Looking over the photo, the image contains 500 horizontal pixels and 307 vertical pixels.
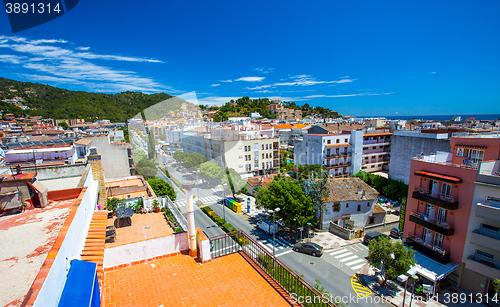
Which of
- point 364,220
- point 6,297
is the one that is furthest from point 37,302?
point 364,220

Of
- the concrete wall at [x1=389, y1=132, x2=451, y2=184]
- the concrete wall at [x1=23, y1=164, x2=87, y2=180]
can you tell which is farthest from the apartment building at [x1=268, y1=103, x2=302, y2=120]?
the concrete wall at [x1=23, y1=164, x2=87, y2=180]

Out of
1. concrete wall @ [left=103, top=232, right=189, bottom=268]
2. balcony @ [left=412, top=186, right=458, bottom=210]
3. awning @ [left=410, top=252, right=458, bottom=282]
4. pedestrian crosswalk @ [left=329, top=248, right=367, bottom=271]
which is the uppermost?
concrete wall @ [left=103, top=232, right=189, bottom=268]

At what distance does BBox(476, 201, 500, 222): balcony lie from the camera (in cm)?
1136

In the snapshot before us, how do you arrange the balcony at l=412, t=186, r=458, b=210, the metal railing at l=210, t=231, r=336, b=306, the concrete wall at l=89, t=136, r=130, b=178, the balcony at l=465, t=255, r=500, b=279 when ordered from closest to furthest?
the metal railing at l=210, t=231, r=336, b=306 < the balcony at l=465, t=255, r=500, b=279 < the balcony at l=412, t=186, r=458, b=210 < the concrete wall at l=89, t=136, r=130, b=178

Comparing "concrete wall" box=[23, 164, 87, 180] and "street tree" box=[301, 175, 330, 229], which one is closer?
"concrete wall" box=[23, 164, 87, 180]

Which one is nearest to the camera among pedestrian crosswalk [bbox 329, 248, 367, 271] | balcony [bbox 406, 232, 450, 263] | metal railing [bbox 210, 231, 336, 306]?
metal railing [bbox 210, 231, 336, 306]

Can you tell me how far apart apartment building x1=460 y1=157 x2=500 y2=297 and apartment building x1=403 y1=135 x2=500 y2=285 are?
223mm

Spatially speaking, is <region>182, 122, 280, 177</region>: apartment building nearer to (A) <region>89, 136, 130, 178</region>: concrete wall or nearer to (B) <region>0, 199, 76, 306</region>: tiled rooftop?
(A) <region>89, 136, 130, 178</region>: concrete wall

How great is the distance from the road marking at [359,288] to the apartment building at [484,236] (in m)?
5.46

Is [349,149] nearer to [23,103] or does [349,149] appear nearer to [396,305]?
[396,305]

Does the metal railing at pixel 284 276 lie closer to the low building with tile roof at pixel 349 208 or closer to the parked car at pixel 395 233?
the low building with tile roof at pixel 349 208

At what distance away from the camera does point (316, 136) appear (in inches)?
1388

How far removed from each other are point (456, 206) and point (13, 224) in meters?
19.0

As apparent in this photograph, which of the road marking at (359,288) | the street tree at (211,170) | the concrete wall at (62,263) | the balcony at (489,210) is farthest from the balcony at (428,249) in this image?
the street tree at (211,170)
